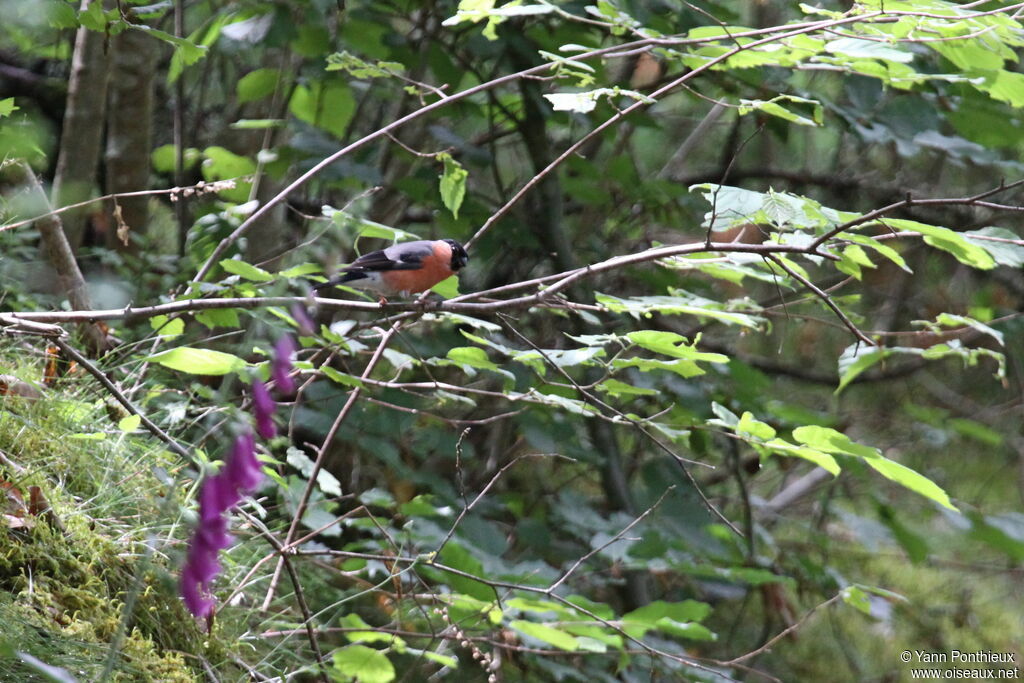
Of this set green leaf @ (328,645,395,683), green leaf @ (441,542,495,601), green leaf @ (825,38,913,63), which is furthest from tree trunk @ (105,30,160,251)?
green leaf @ (825,38,913,63)

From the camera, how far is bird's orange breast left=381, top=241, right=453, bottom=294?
327 cm

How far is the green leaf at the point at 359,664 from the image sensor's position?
7.72ft

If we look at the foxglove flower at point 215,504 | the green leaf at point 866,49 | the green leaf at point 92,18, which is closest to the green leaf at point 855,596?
the green leaf at point 866,49

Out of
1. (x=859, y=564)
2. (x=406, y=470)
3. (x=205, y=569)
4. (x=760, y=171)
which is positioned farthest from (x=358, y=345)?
(x=859, y=564)

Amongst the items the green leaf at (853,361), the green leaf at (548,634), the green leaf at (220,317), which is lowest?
the green leaf at (548,634)

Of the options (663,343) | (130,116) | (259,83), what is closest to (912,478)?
(663,343)

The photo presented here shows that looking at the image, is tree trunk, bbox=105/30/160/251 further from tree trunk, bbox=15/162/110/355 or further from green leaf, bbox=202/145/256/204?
tree trunk, bbox=15/162/110/355

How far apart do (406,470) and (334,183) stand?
111 cm

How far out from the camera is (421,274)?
3289 millimetres

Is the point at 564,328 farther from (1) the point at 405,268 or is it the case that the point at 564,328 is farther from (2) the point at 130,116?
(2) the point at 130,116

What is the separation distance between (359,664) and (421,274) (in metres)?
1.38

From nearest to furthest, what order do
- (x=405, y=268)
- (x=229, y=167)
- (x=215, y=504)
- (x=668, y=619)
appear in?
(x=215, y=504)
(x=668, y=619)
(x=405, y=268)
(x=229, y=167)

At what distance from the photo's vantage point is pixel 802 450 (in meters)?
1.95

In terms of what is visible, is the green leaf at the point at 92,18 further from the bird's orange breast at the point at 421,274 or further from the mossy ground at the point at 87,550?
the bird's orange breast at the point at 421,274
